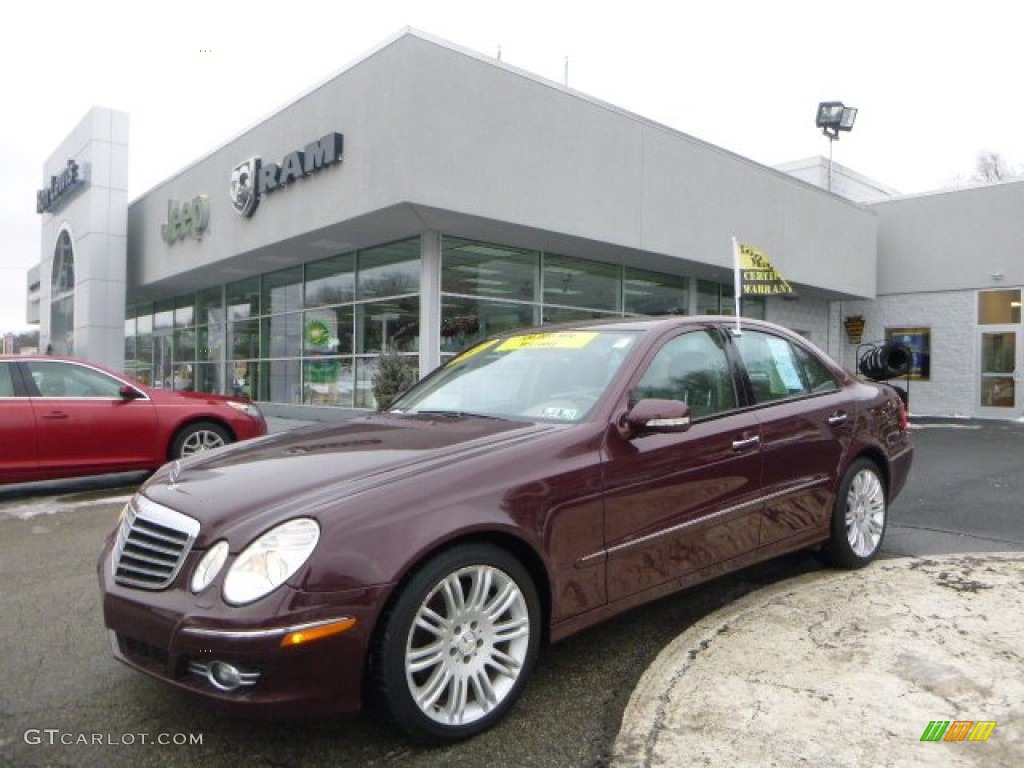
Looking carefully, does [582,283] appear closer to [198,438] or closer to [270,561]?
[198,438]

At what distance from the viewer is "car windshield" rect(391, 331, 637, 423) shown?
345 centimetres

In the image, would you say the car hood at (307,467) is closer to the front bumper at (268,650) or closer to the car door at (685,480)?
the front bumper at (268,650)

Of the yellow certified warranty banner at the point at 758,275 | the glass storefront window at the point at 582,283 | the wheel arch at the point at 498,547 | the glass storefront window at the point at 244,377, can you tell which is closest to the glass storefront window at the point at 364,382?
the glass storefront window at the point at 582,283

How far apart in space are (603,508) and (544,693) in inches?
29.5

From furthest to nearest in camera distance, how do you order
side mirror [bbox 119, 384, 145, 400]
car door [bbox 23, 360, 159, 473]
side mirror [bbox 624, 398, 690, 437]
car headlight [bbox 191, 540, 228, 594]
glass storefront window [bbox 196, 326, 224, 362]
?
1. glass storefront window [bbox 196, 326, 224, 362]
2. side mirror [bbox 119, 384, 145, 400]
3. car door [bbox 23, 360, 159, 473]
4. side mirror [bbox 624, 398, 690, 437]
5. car headlight [bbox 191, 540, 228, 594]

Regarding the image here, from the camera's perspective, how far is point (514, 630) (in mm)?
2770

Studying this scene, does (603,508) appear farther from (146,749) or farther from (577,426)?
(146,749)

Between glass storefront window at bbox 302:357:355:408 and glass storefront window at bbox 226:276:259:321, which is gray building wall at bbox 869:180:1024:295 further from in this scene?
glass storefront window at bbox 226:276:259:321

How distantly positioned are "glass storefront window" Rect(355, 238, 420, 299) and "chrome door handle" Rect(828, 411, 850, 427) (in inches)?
373

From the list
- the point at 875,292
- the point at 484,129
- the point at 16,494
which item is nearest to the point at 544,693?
the point at 16,494

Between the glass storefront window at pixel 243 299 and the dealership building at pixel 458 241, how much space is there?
0.08m

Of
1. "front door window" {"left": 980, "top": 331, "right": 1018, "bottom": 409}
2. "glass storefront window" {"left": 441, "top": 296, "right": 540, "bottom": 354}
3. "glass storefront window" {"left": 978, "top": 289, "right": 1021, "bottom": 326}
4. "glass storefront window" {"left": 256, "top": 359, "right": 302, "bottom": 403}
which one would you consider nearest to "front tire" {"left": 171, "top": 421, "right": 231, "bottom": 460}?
"glass storefront window" {"left": 441, "top": 296, "right": 540, "bottom": 354}

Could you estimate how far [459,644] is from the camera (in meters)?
2.62

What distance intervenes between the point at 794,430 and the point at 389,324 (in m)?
10.5
